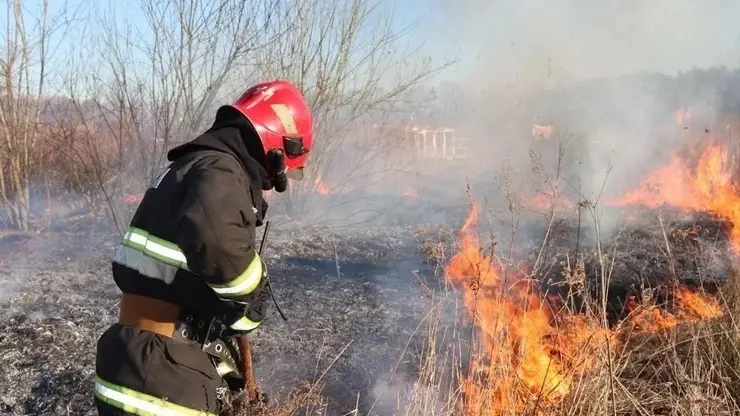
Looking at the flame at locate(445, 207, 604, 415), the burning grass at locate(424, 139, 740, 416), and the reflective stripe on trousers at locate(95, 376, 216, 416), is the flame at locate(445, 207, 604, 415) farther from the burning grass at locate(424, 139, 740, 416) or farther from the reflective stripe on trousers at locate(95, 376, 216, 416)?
the reflective stripe on trousers at locate(95, 376, 216, 416)

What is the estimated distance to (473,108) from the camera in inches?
843

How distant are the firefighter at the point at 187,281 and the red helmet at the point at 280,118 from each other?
0.06m

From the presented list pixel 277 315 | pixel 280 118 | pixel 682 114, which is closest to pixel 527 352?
pixel 280 118

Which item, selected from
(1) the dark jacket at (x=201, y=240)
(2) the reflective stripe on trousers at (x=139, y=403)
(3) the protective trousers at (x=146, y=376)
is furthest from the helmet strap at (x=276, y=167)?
(2) the reflective stripe on trousers at (x=139, y=403)

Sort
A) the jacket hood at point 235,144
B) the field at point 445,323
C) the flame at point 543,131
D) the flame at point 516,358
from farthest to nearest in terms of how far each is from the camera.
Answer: the flame at point 543,131 → the field at point 445,323 → the flame at point 516,358 → the jacket hood at point 235,144

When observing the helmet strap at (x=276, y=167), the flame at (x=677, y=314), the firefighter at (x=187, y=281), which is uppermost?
the helmet strap at (x=276, y=167)

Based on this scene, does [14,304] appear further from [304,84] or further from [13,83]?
[304,84]

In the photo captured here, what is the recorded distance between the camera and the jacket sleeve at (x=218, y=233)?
74.5 inches

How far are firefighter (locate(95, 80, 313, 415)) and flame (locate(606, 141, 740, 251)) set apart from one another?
32.2 ft

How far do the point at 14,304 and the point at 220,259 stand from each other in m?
4.58

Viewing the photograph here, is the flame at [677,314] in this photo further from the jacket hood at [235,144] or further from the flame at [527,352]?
the jacket hood at [235,144]

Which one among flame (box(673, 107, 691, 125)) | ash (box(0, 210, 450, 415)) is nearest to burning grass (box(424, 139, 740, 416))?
ash (box(0, 210, 450, 415))

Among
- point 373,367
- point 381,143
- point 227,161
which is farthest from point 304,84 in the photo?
point 227,161

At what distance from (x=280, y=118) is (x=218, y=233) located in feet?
2.31
